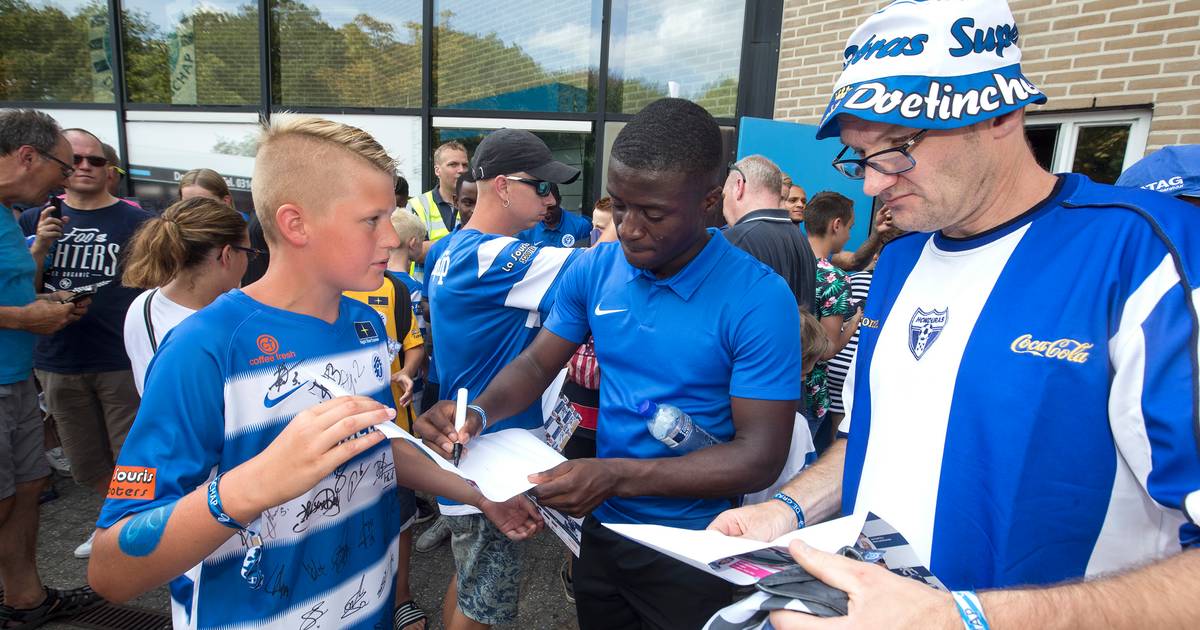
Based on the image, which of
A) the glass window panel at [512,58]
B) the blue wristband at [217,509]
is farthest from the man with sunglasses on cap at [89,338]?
the glass window panel at [512,58]

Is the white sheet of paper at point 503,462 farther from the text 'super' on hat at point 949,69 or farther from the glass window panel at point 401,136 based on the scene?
the glass window panel at point 401,136

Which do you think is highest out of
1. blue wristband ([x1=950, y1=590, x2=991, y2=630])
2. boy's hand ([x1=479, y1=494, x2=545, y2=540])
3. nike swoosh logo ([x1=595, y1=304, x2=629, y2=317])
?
nike swoosh logo ([x1=595, y1=304, x2=629, y2=317])

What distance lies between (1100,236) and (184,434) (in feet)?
6.34

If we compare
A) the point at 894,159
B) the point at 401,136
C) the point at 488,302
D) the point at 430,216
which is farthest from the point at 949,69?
the point at 401,136

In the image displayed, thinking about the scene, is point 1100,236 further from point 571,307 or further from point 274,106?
point 274,106

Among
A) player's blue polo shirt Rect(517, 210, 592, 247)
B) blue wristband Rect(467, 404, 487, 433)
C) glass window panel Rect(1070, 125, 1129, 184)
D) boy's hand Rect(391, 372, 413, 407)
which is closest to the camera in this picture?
blue wristband Rect(467, 404, 487, 433)

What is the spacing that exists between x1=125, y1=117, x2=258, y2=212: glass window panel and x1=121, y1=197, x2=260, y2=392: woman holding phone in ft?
19.1

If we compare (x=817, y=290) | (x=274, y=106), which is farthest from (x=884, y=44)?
(x=274, y=106)

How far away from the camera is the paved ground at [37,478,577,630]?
3.46 meters

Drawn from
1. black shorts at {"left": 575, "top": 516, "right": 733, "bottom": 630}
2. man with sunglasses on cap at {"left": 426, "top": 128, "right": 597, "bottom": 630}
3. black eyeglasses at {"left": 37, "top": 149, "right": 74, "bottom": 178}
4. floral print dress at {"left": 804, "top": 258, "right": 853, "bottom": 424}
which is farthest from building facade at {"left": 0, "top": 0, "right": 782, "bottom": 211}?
black shorts at {"left": 575, "top": 516, "right": 733, "bottom": 630}

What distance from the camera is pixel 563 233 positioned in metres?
5.36

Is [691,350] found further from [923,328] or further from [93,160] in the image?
[93,160]

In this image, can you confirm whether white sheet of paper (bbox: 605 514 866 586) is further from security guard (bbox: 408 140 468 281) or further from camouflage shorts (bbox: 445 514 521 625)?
security guard (bbox: 408 140 468 281)

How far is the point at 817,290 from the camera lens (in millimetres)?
4234
